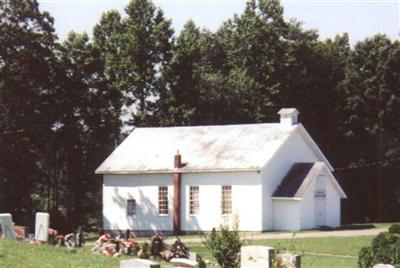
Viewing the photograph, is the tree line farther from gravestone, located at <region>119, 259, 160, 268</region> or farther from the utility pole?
gravestone, located at <region>119, 259, 160, 268</region>

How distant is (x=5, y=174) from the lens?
5697 centimetres

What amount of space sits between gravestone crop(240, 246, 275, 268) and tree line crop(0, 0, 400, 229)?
4063 cm

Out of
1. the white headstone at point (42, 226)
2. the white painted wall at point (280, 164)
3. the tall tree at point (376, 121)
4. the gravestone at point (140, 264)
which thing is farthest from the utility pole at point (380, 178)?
the gravestone at point (140, 264)

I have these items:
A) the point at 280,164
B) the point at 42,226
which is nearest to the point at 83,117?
the point at 280,164

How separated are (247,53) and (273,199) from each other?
2400 centimetres

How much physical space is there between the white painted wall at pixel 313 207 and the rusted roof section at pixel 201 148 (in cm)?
330

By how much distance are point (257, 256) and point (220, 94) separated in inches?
1945

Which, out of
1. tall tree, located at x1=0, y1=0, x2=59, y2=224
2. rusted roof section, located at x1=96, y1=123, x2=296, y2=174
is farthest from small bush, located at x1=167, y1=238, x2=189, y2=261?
tall tree, located at x1=0, y1=0, x2=59, y2=224

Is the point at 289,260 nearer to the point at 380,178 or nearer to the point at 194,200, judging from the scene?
the point at 194,200

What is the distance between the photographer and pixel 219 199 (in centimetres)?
5097

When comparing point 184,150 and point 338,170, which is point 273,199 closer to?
point 184,150

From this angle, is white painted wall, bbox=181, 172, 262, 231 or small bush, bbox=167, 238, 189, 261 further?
white painted wall, bbox=181, 172, 262, 231

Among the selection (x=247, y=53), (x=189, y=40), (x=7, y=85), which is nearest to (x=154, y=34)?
(x=189, y=40)

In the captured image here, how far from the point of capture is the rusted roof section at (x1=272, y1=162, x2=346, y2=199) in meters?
50.1
